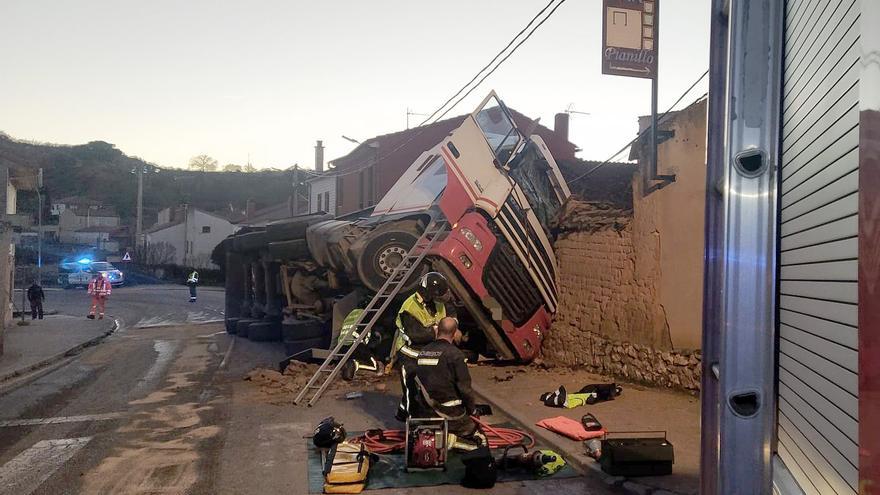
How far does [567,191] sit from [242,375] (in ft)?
21.4

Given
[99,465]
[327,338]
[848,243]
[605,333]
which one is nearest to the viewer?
[848,243]

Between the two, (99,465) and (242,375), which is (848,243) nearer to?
(99,465)

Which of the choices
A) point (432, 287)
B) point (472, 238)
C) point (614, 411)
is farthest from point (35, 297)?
point (614, 411)

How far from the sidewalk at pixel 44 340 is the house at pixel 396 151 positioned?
480 inches

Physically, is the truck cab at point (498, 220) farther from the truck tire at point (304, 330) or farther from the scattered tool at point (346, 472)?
the scattered tool at point (346, 472)

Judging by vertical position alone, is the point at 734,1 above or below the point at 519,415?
above

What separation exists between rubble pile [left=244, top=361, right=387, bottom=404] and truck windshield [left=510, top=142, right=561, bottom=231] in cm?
383

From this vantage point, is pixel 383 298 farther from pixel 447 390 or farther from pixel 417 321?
pixel 447 390

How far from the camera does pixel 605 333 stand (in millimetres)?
10219

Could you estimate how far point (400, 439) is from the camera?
22.8 ft

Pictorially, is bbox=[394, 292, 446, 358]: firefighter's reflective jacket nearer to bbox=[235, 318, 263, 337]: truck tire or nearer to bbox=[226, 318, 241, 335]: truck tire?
bbox=[235, 318, 263, 337]: truck tire

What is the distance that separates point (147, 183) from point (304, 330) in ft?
321

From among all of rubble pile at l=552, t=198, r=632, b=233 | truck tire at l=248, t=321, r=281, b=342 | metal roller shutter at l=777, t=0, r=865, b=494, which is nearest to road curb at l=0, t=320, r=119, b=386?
truck tire at l=248, t=321, r=281, b=342

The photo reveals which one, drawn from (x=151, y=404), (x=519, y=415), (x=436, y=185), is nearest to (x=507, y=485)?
(x=519, y=415)
